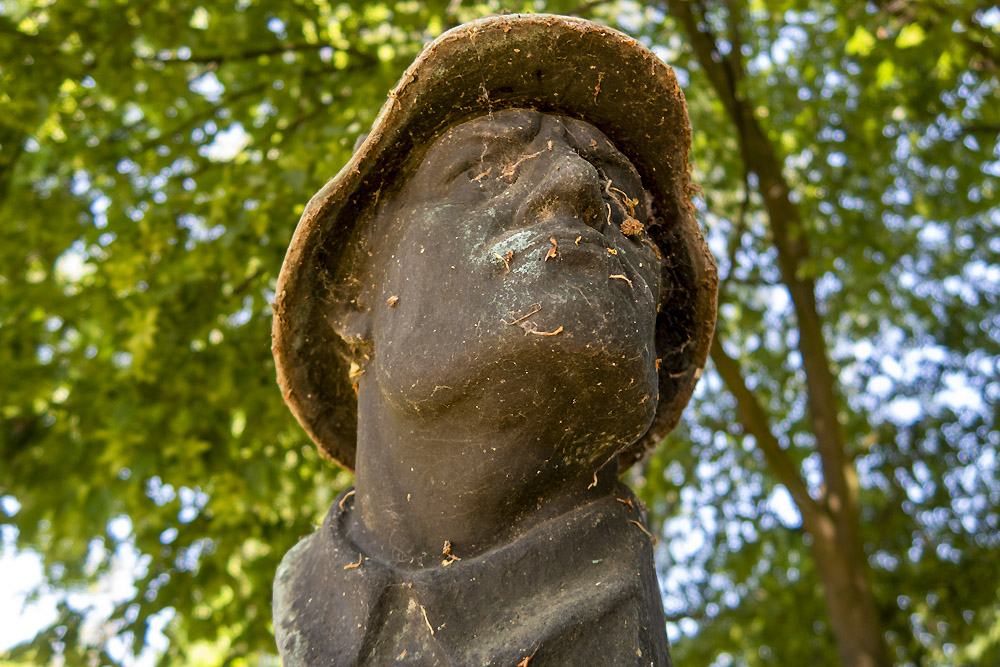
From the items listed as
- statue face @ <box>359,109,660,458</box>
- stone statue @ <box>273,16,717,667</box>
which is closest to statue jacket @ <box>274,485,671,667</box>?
stone statue @ <box>273,16,717,667</box>

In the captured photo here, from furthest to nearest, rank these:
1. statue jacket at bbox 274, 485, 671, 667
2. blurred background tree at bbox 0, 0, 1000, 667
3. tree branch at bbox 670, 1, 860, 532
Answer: tree branch at bbox 670, 1, 860, 532
blurred background tree at bbox 0, 0, 1000, 667
statue jacket at bbox 274, 485, 671, 667

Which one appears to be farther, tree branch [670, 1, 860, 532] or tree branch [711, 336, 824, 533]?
tree branch [670, 1, 860, 532]

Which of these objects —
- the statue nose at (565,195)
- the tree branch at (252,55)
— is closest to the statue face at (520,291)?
the statue nose at (565,195)

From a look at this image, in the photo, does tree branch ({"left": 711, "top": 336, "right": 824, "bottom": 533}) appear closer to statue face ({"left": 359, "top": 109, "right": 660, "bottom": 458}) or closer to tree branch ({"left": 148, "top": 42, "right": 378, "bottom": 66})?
tree branch ({"left": 148, "top": 42, "right": 378, "bottom": 66})

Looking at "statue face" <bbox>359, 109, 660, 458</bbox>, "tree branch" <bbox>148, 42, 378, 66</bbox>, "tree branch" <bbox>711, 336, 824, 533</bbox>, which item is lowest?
"tree branch" <bbox>711, 336, 824, 533</bbox>

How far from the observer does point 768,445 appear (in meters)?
5.24

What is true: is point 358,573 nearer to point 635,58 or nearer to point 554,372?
point 554,372

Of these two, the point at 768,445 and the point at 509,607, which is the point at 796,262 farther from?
the point at 509,607

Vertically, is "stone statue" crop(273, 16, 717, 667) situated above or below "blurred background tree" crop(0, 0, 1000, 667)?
above

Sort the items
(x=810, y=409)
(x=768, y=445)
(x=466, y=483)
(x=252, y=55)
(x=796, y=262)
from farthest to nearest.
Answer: (x=796, y=262)
(x=810, y=409)
(x=768, y=445)
(x=252, y=55)
(x=466, y=483)

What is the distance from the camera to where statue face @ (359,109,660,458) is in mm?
1952

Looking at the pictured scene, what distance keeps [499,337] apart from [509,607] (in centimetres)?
60

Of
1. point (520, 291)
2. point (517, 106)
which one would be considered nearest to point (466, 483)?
point (520, 291)

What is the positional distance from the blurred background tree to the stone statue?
1.63m
